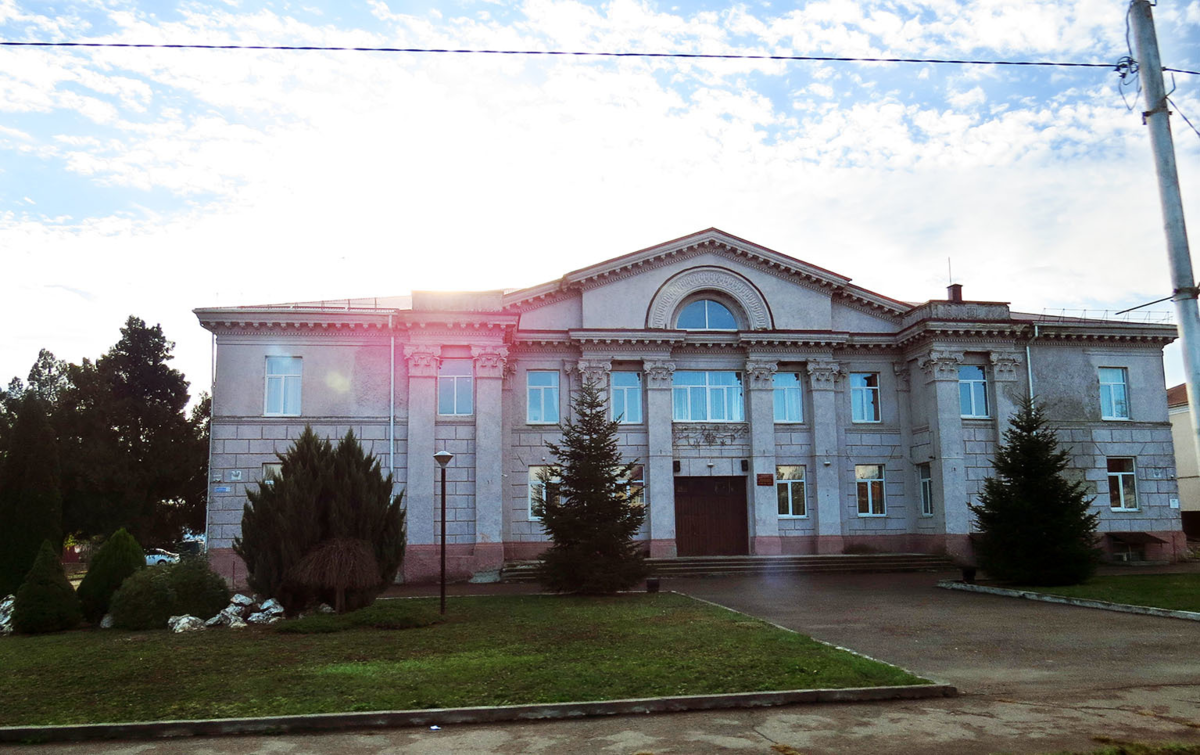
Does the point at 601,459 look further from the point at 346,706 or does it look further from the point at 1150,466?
the point at 1150,466

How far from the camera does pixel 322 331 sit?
2994 cm

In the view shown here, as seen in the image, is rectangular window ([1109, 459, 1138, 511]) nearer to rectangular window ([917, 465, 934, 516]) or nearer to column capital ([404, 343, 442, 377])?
rectangular window ([917, 465, 934, 516])

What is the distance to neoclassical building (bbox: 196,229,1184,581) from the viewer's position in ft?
97.4

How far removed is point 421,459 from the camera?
29.2 m

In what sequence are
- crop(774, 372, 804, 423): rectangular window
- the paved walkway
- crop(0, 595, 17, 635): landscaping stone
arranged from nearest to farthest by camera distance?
the paved walkway → crop(0, 595, 17, 635): landscaping stone → crop(774, 372, 804, 423): rectangular window

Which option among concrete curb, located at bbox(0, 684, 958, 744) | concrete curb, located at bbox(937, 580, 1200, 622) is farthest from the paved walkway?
concrete curb, located at bbox(937, 580, 1200, 622)

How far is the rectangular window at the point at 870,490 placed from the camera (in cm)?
3309

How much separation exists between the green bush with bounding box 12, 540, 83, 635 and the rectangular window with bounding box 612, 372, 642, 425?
1837 centimetres

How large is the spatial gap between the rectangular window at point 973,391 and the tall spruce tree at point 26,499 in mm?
28261

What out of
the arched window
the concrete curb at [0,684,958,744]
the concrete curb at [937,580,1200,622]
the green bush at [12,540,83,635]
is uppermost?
the arched window

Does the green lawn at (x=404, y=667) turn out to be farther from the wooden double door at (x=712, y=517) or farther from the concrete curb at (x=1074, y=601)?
the wooden double door at (x=712, y=517)

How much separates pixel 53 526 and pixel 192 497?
2828cm

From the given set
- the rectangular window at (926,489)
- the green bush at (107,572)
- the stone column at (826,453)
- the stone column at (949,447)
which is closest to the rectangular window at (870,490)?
the stone column at (826,453)

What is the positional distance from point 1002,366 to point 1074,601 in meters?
14.6
